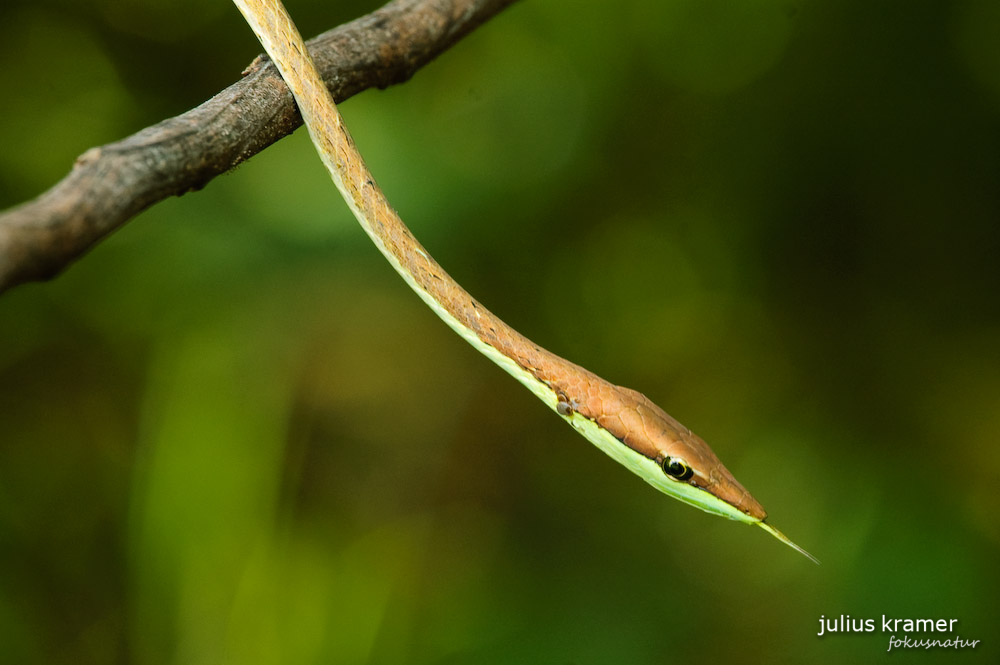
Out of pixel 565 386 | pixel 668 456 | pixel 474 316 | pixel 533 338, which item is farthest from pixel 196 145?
pixel 533 338

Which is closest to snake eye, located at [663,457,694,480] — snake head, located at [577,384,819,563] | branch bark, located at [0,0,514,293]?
snake head, located at [577,384,819,563]

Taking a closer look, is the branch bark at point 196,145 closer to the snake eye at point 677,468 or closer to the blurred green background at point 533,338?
the blurred green background at point 533,338

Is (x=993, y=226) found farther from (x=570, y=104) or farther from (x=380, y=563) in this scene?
(x=380, y=563)

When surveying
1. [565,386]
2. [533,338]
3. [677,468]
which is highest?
[533,338]

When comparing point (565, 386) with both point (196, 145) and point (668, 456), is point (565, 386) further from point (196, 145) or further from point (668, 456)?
point (196, 145)

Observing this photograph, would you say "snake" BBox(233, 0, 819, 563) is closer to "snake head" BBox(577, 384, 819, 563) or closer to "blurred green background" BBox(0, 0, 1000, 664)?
"snake head" BBox(577, 384, 819, 563)

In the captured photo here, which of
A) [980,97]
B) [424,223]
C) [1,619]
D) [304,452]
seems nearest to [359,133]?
[424,223]

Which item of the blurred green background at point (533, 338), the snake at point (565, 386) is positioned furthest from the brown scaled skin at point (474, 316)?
the blurred green background at point (533, 338)
